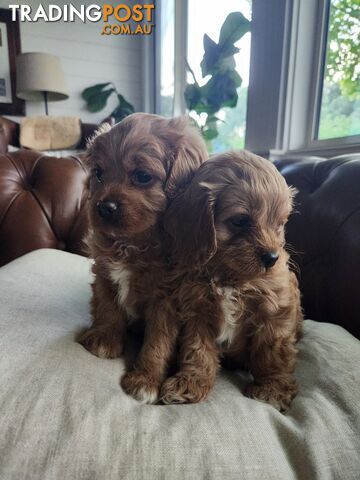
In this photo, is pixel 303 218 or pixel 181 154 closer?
pixel 181 154

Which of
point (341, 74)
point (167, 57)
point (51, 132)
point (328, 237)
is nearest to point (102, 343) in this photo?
point (328, 237)

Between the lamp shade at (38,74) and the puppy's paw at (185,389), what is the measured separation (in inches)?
162

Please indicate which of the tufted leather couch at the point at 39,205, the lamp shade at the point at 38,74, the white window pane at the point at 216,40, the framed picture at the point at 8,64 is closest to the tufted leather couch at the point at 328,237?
the tufted leather couch at the point at 39,205

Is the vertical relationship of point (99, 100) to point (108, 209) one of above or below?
above

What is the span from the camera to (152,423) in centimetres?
79

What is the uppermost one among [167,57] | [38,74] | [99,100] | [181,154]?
[167,57]

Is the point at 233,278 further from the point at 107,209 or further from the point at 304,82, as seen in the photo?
the point at 304,82

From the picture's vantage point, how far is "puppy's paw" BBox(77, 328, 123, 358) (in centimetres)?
109

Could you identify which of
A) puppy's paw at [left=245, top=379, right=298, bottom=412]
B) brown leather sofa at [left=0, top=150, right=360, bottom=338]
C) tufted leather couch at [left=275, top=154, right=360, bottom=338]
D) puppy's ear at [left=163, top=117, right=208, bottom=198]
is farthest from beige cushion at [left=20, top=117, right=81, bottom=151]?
puppy's paw at [left=245, top=379, right=298, bottom=412]

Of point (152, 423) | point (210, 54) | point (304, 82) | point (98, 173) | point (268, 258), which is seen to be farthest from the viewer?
point (210, 54)

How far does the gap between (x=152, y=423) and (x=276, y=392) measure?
37 cm

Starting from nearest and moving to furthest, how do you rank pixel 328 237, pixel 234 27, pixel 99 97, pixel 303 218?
1. pixel 328 237
2. pixel 303 218
3. pixel 234 27
4. pixel 99 97

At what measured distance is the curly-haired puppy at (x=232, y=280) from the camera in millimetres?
951

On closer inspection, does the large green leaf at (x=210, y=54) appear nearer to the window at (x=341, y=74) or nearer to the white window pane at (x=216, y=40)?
the white window pane at (x=216, y=40)
